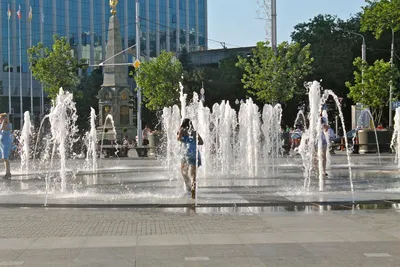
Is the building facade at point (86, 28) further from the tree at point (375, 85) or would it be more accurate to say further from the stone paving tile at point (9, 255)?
the stone paving tile at point (9, 255)

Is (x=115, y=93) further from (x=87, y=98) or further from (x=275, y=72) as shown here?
(x=87, y=98)

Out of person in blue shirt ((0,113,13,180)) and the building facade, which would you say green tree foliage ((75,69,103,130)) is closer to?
the building facade

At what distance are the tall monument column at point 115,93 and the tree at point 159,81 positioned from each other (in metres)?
2.88

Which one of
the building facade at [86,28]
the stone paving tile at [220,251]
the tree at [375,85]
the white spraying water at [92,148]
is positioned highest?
the building facade at [86,28]

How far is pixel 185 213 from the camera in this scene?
11.0 m

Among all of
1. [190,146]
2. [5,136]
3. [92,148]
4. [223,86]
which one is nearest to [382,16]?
[92,148]

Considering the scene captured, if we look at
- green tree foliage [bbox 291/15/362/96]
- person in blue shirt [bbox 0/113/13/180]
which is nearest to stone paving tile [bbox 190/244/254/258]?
person in blue shirt [bbox 0/113/13/180]

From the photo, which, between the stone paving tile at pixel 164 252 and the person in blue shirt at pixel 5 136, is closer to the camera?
the stone paving tile at pixel 164 252

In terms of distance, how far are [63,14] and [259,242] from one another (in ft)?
305

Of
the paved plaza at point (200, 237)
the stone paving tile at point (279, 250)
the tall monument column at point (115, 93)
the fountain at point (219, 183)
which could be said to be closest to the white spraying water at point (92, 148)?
the fountain at point (219, 183)

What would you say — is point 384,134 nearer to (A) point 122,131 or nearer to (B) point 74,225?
(A) point 122,131

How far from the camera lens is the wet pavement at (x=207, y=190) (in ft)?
40.6

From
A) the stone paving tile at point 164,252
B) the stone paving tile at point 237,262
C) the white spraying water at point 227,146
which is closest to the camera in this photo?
the stone paving tile at point 237,262

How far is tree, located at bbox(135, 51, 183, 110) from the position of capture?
164ft
